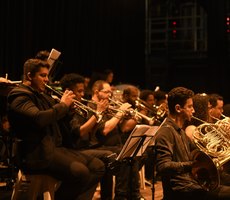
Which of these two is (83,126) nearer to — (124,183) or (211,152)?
(124,183)

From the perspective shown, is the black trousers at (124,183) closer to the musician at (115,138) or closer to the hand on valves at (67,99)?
the musician at (115,138)

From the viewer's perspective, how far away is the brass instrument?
3.16 meters

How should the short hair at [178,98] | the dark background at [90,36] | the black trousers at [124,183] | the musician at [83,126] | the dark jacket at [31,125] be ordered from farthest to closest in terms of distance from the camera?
the dark background at [90,36], the black trousers at [124,183], the musician at [83,126], the short hair at [178,98], the dark jacket at [31,125]

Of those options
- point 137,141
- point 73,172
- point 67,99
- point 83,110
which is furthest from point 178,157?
point 83,110

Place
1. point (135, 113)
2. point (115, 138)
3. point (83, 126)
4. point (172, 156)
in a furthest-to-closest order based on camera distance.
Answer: point (135, 113) < point (115, 138) < point (83, 126) < point (172, 156)

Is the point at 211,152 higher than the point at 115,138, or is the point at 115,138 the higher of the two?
the point at 211,152

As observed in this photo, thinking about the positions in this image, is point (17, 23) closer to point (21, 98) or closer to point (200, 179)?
point (21, 98)

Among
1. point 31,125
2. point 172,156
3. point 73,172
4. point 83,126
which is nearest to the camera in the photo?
point 172,156

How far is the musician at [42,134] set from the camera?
11.2ft

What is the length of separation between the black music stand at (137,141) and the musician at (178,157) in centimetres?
10

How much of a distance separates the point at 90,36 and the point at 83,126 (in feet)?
15.7

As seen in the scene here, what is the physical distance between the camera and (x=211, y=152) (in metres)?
3.66

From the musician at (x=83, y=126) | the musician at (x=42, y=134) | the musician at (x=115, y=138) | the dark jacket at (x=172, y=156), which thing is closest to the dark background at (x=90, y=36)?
the musician at (x=115, y=138)

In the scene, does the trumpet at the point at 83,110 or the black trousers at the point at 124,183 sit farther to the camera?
the black trousers at the point at 124,183
